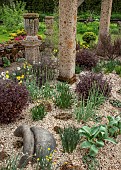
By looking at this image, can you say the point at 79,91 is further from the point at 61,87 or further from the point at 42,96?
the point at 42,96

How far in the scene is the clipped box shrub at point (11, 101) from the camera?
4.23m

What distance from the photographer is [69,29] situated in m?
5.83

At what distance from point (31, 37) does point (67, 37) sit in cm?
156

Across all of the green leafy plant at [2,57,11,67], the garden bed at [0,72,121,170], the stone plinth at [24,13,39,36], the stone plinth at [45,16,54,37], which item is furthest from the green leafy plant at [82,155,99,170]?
the stone plinth at [45,16,54,37]

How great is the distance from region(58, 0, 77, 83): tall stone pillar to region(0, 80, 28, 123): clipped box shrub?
1892 mm

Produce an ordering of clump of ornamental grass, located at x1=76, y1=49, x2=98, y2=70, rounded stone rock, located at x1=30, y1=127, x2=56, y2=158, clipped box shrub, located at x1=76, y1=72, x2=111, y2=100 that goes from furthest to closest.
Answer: clump of ornamental grass, located at x1=76, y1=49, x2=98, y2=70 < clipped box shrub, located at x1=76, y1=72, x2=111, y2=100 < rounded stone rock, located at x1=30, y1=127, x2=56, y2=158

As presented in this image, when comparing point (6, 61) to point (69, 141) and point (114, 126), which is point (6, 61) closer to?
point (114, 126)

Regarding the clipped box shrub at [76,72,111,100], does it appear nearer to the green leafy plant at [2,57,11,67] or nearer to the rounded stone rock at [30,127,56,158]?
the rounded stone rock at [30,127,56,158]

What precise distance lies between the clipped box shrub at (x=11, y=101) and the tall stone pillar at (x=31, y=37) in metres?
2.22

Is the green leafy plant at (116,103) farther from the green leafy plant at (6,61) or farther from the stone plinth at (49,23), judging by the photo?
the stone plinth at (49,23)

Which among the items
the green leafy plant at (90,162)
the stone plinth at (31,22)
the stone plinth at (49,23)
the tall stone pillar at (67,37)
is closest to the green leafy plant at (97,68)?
the tall stone pillar at (67,37)

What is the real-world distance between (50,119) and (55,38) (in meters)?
5.66

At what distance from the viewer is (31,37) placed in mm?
7090

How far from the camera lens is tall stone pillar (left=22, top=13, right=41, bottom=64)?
6.86m
